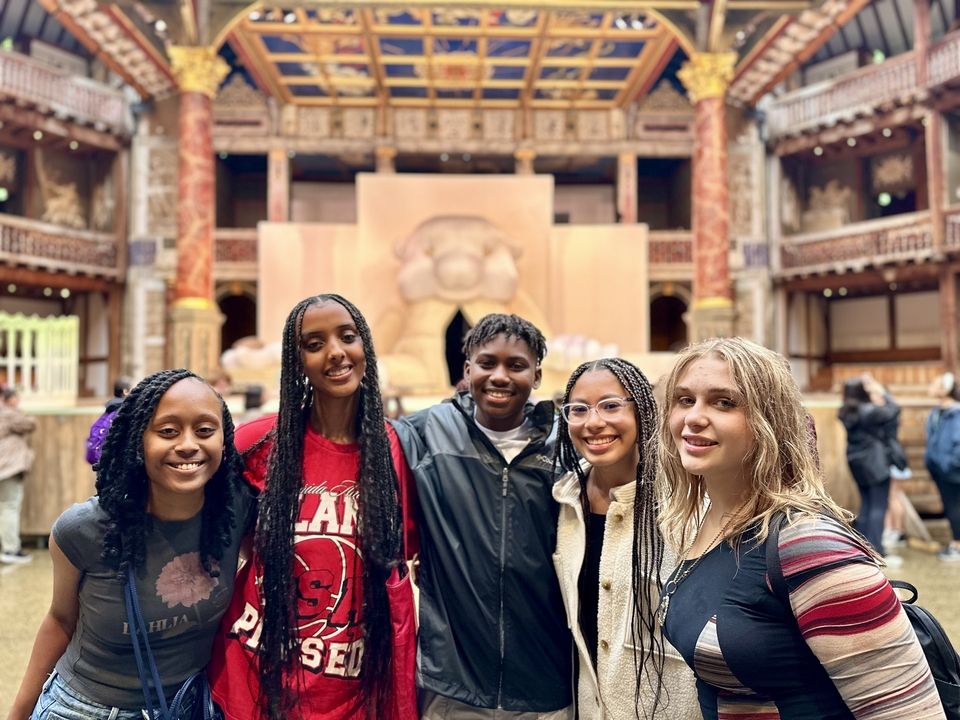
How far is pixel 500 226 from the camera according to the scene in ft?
38.6

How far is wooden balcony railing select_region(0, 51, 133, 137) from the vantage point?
1366 centimetres

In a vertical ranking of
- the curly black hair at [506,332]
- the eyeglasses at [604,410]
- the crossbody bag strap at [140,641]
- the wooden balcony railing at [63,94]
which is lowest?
the crossbody bag strap at [140,641]

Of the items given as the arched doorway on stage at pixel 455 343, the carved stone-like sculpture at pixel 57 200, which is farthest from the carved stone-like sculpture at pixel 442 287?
the carved stone-like sculpture at pixel 57 200

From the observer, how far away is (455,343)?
11.0m

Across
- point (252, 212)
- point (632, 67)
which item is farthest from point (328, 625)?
point (252, 212)

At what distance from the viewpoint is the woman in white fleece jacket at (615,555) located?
1.63 m

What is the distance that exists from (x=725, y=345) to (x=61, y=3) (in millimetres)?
12870

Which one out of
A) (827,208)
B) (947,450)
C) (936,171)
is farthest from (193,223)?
(827,208)

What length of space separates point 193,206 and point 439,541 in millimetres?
10612

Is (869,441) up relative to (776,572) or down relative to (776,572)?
down

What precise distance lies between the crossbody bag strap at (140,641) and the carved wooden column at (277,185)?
15686mm

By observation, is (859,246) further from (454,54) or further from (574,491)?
(574,491)

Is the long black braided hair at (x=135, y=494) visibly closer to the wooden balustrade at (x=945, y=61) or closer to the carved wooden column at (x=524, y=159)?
the wooden balustrade at (x=945, y=61)

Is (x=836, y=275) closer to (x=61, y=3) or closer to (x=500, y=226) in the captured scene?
(x=500, y=226)
